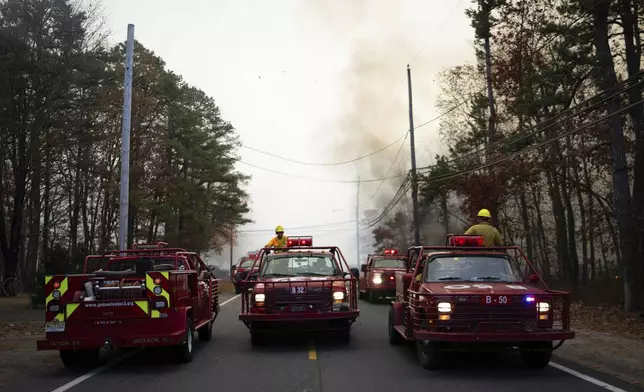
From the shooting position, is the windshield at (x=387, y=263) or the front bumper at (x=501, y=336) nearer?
the front bumper at (x=501, y=336)

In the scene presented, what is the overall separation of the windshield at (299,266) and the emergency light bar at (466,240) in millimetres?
2942

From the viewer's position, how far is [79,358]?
→ 32.8 ft

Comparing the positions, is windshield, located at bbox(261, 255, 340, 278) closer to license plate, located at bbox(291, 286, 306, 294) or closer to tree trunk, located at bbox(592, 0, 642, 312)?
license plate, located at bbox(291, 286, 306, 294)

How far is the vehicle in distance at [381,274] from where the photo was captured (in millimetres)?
22797

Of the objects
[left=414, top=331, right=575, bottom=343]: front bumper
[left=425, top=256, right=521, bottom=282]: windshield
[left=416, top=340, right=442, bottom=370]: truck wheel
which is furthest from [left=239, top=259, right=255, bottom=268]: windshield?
[left=414, top=331, right=575, bottom=343]: front bumper

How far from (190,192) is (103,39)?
25.4 m

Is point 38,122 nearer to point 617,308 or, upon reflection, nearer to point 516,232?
point 617,308

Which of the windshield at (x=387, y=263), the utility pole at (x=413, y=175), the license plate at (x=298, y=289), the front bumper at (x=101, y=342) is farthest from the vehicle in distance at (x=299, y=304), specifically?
the utility pole at (x=413, y=175)

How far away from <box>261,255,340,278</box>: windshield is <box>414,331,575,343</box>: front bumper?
4.44 meters

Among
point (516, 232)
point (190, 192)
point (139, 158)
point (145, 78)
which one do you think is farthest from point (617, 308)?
point (190, 192)

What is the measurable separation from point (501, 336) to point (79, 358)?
20.7 feet

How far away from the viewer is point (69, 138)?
28500mm

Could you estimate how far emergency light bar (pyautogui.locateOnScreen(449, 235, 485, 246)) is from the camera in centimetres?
1070

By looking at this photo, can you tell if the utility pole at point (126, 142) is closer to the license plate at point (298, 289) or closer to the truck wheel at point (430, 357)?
the license plate at point (298, 289)
